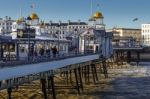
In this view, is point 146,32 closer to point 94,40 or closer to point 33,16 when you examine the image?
point 94,40

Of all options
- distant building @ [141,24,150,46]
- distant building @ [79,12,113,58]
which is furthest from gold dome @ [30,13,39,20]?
distant building @ [141,24,150,46]

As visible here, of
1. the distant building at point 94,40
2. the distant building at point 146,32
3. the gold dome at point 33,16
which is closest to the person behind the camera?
the gold dome at point 33,16

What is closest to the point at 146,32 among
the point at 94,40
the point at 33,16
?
the point at 94,40

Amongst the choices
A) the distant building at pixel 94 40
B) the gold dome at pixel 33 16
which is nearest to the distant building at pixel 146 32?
the distant building at pixel 94 40

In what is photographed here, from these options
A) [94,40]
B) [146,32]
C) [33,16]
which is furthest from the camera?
[146,32]

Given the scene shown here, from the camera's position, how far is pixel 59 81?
3903cm

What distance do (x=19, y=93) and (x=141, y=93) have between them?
354 inches

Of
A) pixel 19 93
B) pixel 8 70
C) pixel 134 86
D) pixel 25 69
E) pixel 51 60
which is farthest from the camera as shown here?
pixel 134 86

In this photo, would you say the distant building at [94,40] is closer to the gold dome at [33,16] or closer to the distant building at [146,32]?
the gold dome at [33,16]

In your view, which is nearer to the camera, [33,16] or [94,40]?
[33,16]

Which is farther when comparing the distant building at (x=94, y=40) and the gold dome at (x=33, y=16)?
the distant building at (x=94, y=40)

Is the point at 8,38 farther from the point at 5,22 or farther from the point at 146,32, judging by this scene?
the point at 146,32

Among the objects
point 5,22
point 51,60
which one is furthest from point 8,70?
point 5,22

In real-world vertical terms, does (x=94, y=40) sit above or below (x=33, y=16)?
below
